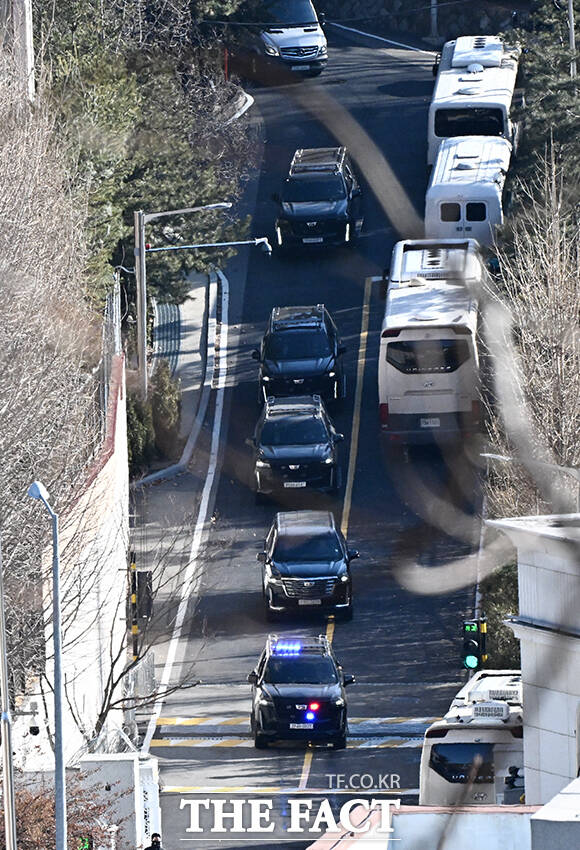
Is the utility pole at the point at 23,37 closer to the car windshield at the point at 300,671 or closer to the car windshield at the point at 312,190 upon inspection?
the car windshield at the point at 312,190

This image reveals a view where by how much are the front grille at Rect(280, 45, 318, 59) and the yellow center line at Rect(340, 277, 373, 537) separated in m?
13.8

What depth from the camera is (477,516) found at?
140 ft

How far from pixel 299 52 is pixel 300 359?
69.4 feet

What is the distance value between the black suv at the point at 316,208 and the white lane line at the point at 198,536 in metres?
2.49

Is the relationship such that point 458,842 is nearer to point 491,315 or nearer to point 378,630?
point 378,630

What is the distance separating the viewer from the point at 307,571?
126ft

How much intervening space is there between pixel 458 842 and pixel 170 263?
116 ft

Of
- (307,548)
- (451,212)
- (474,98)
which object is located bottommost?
(307,548)

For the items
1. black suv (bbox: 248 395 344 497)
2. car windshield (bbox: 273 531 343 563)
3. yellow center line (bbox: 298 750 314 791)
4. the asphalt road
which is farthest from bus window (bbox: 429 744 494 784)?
black suv (bbox: 248 395 344 497)

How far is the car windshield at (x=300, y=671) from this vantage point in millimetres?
33219

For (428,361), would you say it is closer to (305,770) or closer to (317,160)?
(305,770)

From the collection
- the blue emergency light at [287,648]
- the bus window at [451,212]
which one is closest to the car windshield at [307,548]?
the blue emergency light at [287,648]

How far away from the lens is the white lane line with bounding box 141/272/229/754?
36.5 m

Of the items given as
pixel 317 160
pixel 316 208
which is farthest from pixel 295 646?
pixel 317 160
